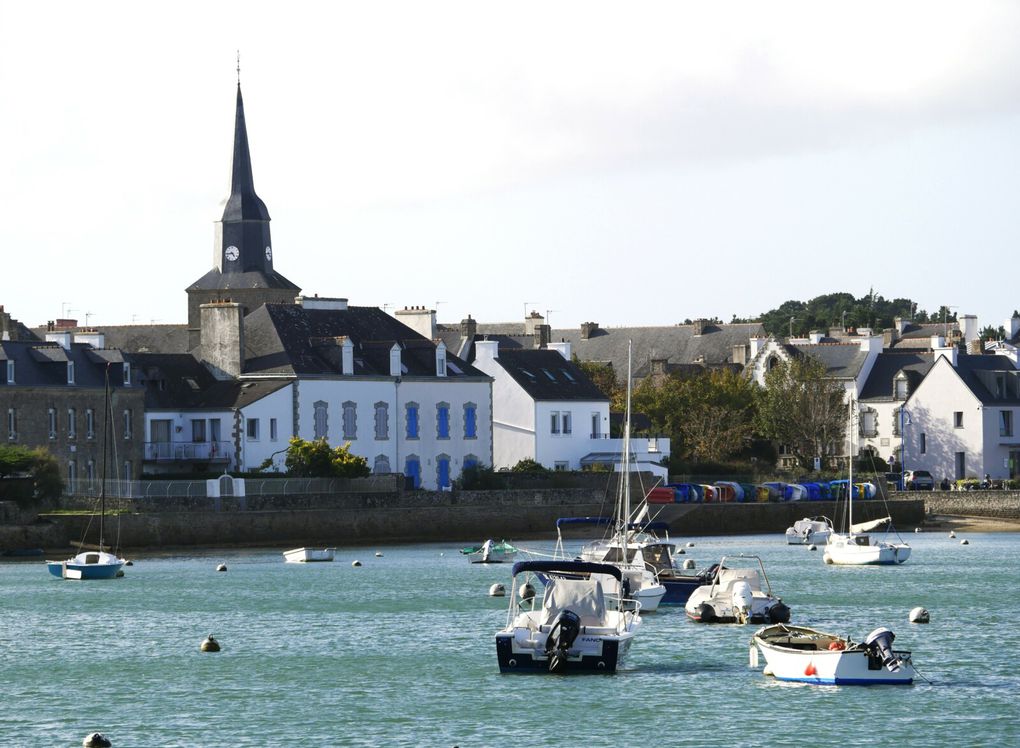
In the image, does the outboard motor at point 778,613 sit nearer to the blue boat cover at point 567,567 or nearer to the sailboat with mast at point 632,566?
the sailboat with mast at point 632,566

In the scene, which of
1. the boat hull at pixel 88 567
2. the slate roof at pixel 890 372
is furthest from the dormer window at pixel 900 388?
the boat hull at pixel 88 567

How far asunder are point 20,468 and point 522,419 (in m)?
27.8

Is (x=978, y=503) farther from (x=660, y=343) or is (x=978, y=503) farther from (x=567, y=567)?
(x=567, y=567)

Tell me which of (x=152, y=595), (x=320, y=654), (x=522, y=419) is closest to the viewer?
(x=320, y=654)

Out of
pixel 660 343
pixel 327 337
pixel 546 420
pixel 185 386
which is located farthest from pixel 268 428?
pixel 660 343

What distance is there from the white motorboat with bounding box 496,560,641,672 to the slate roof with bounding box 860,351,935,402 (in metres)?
68.3

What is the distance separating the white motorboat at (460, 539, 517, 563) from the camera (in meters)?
69.3

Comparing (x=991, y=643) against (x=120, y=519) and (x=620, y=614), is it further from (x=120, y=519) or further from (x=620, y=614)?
(x=120, y=519)

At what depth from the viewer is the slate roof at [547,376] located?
9175 cm

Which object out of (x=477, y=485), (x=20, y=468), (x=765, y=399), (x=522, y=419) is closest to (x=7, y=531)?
(x=20, y=468)

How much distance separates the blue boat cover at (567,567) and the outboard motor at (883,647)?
17.0ft

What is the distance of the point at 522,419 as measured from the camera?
299ft

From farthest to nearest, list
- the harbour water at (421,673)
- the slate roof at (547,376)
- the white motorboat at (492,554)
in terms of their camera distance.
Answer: the slate roof at (547,376) → the white motorboat at (492,554) → the harbour water at (421,673)

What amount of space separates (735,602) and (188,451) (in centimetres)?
3853
